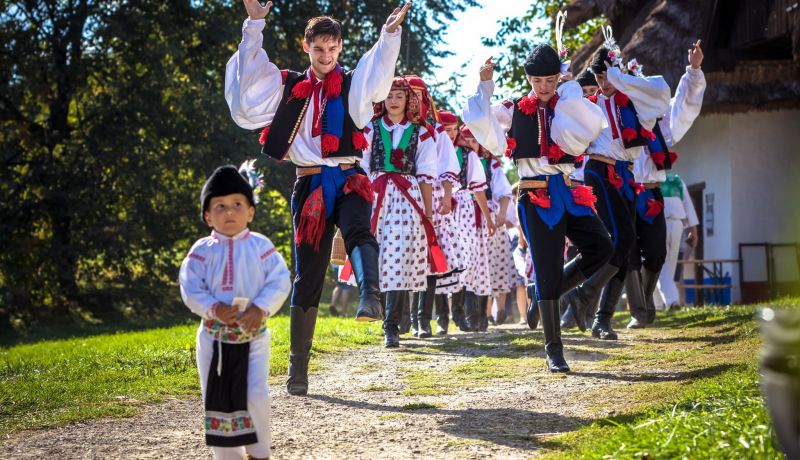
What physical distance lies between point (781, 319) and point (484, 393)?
3721mm

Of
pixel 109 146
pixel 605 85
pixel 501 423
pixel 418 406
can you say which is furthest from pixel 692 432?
pixel 109 146

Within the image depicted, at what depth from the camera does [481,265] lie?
12.1 metres

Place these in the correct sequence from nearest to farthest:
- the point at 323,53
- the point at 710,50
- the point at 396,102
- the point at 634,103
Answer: the point at 323,53
the point at 634,103
the point at 396,102
the point at 710,50

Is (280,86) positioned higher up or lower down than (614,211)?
higher up

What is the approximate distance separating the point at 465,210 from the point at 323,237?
5.84 meters

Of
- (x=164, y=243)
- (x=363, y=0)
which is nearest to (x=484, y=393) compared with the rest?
(x=164, y=243)

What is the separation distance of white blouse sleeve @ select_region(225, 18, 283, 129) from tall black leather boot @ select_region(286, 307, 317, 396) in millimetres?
1139

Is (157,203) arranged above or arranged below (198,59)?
below

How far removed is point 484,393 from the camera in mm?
6375

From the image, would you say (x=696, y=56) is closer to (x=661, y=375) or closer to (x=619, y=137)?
(x=619, y=137)

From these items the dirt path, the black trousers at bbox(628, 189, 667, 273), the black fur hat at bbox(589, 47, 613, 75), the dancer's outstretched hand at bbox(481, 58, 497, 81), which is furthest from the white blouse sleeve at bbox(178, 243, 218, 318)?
the black trousers at bbox(628, 189, 667, 273)

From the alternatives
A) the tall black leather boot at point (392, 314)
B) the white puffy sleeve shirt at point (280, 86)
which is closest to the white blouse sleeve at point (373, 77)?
the white puffy sleeve shirt at point (280, 86)

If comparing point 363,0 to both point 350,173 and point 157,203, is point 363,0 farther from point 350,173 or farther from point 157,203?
point 350,173

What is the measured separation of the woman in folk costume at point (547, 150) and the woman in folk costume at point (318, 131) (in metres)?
0.96
